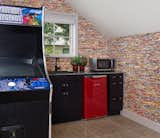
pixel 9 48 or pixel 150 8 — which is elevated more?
pixel 150 8

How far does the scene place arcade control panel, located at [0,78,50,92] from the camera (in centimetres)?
239

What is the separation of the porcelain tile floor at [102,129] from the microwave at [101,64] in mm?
1079

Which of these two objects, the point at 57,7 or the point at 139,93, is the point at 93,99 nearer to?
the point at 139,93

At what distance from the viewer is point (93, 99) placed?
161 inches

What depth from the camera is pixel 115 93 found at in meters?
4.32

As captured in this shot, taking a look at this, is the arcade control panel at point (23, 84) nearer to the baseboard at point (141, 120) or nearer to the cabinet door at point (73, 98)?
the cabinet door at point (73, 98)

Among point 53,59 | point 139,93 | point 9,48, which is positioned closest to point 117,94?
point 139,93

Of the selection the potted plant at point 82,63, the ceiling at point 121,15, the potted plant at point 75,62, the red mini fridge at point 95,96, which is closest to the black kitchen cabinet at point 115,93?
the red mini fridge at point 95,96

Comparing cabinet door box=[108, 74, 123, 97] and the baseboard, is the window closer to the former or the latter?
cabinet door box=[108, 74, 123, 97]

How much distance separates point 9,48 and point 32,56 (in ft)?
1.03

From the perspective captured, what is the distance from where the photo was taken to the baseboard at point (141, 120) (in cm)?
352

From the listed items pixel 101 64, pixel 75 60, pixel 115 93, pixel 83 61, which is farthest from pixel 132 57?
pixel 75 60

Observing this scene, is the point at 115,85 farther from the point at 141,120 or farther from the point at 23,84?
the point at 23,84

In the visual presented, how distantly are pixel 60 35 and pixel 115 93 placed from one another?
1.75 metres
